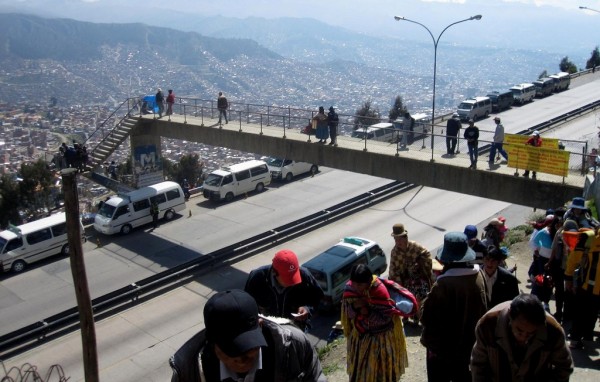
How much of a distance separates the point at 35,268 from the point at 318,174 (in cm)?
1824

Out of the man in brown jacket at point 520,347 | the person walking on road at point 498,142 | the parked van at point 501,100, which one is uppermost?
the man in brown jacket at point 520,347

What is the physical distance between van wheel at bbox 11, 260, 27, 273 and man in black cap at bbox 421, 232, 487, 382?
22.8 meters

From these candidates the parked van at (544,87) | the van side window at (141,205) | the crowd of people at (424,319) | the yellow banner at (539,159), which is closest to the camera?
the crowd of people at (424,319)

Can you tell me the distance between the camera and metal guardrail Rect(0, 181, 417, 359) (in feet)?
60.3

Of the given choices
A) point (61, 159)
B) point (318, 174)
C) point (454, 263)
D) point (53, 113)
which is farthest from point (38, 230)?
point (53, 113)

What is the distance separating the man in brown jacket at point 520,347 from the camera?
13.3 feet

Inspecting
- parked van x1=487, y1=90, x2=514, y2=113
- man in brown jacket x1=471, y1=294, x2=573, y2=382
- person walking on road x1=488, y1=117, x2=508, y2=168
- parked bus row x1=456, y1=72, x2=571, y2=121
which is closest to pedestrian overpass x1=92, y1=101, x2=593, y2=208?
person walking on road x1=488, y1=117, x2=508, y2=168

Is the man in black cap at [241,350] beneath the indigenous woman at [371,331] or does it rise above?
above

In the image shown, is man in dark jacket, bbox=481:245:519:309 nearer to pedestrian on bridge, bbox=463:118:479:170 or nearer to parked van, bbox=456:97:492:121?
pedestrian on bridge, bbox=463:118:479:170

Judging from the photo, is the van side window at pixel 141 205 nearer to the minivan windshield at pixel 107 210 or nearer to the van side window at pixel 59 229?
the minivan windshield at pixel 107 210

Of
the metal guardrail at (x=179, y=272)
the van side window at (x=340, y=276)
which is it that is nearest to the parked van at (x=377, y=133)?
the van side window at (x=340, y=276)

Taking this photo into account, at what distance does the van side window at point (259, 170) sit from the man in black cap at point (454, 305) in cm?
2793

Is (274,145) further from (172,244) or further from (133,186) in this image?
(133,186)

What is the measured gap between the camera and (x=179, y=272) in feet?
73.8
